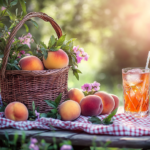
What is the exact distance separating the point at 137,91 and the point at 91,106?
0.28 metres

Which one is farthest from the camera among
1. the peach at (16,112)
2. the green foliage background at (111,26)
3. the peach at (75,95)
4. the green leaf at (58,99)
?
the green foliage background at (111,26)

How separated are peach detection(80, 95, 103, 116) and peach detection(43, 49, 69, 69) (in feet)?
0.78

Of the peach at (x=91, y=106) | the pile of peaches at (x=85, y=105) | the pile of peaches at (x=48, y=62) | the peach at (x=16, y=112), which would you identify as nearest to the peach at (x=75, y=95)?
the pile of peaches at (x=85, y=105)

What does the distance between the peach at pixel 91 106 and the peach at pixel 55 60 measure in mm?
238

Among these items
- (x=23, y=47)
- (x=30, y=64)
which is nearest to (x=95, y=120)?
(x=30, y=64)

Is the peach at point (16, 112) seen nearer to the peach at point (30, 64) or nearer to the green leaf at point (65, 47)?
the peach at point (30, 64)

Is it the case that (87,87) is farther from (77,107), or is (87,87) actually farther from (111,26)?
(111,26)

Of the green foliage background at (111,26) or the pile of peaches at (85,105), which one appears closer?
the pile of peaches at (85,105)

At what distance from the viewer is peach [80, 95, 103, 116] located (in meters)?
1.19

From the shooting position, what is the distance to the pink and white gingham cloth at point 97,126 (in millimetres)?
942

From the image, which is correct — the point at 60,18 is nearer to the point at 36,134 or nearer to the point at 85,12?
the point at 85,12

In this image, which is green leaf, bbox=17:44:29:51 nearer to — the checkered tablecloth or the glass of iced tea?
the checkered tablecloth

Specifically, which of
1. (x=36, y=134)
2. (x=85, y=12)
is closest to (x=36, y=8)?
(x=85, y=12)

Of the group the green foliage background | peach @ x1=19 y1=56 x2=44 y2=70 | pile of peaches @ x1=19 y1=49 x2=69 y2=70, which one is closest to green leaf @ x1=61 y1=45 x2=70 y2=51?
pile of peaches @ x1=19 y1=49 x2=69 y2=70
